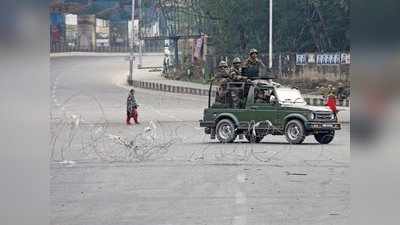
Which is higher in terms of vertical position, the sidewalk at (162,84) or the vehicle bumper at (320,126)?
the vehicle bumper at (320,126)

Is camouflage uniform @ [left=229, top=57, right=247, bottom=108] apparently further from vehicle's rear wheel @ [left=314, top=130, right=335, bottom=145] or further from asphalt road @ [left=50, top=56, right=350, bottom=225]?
vehicle's rear wheel @ [left=314, top=130, right=335, bottom=145]

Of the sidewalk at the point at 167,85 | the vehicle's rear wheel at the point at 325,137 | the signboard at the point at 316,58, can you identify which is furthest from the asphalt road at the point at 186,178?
the sidewalk at the point at 167,85

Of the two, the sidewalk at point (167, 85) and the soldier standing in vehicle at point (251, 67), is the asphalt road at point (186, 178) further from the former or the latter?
the sidewalk at point (167, 85)

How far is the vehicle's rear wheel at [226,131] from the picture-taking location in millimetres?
16469

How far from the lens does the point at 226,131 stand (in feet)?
54.5

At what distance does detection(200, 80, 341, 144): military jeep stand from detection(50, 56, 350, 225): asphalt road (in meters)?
0.33

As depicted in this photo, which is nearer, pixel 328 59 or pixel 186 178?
pixel 186 178

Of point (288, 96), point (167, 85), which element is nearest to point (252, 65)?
point (288, 96)

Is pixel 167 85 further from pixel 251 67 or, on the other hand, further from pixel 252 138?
pixel 252 138

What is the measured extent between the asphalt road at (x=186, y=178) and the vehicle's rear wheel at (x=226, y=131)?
14.1 inches

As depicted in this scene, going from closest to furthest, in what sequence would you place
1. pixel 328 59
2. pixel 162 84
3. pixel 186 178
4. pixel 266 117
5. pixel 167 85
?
1. pixel 186 178
2. pixel 266 117
3. pixel 328 59
4. pixel 167 85
5. pixel 162 84

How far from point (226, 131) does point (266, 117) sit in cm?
86
